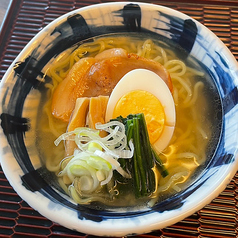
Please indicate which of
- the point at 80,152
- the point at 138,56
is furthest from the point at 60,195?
the point at 138,56

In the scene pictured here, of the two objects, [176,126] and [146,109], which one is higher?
[146,109]

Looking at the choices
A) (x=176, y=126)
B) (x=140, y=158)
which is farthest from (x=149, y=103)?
(x=140, y=158)

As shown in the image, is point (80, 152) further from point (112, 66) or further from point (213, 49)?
point (213, 49)

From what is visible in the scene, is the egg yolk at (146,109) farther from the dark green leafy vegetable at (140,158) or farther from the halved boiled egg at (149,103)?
the dark green leafy vegetable at (140,158)

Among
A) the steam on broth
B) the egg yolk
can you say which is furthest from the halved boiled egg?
the steam on broth

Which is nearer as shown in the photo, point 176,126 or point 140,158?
point 140,158

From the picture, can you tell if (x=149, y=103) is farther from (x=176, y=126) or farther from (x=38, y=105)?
(x=38, y=105)
